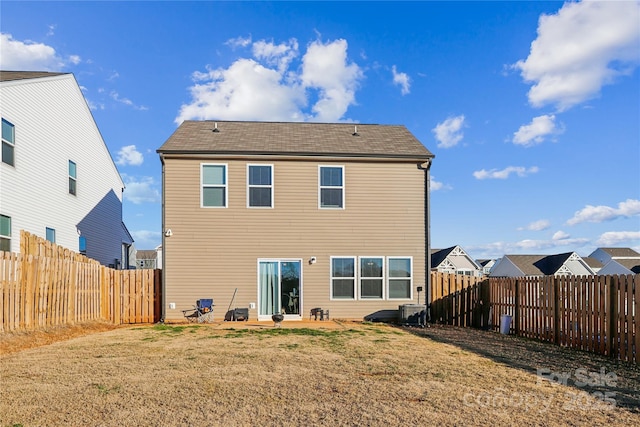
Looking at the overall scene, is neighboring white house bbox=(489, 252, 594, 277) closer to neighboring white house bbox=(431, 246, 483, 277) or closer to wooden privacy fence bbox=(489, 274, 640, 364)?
neighboring white house bbox=(431, 246, 483, 277)

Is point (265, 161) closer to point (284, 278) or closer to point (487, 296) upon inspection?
point (284, 278)

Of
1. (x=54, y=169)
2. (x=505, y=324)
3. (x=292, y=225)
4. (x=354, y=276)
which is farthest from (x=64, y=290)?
(x=505, y=324)

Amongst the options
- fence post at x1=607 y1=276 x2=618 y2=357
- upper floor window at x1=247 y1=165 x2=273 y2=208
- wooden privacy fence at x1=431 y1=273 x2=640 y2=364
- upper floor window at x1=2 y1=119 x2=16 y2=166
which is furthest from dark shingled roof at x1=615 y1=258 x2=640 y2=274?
upper floor window at x1=2 y1=119 x2=16 y2=166

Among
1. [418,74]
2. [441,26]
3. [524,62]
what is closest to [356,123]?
[418,74]

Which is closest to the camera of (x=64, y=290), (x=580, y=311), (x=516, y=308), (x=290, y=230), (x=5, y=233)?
(x=580, y=311)

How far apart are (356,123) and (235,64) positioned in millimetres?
5228

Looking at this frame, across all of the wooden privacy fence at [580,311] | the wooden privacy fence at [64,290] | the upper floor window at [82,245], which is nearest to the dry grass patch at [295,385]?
the wooden privacy fence at [580,311]

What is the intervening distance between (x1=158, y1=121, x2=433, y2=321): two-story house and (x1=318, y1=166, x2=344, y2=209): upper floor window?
0.03 m

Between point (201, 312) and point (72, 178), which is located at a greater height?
point (72, 178)

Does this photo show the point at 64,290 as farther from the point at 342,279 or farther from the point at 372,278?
the point at 372,278

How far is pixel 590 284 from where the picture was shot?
30.9 feet

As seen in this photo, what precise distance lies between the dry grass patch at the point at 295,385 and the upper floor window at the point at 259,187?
5607mm

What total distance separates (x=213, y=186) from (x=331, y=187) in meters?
3.88

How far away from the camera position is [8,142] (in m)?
13.2
